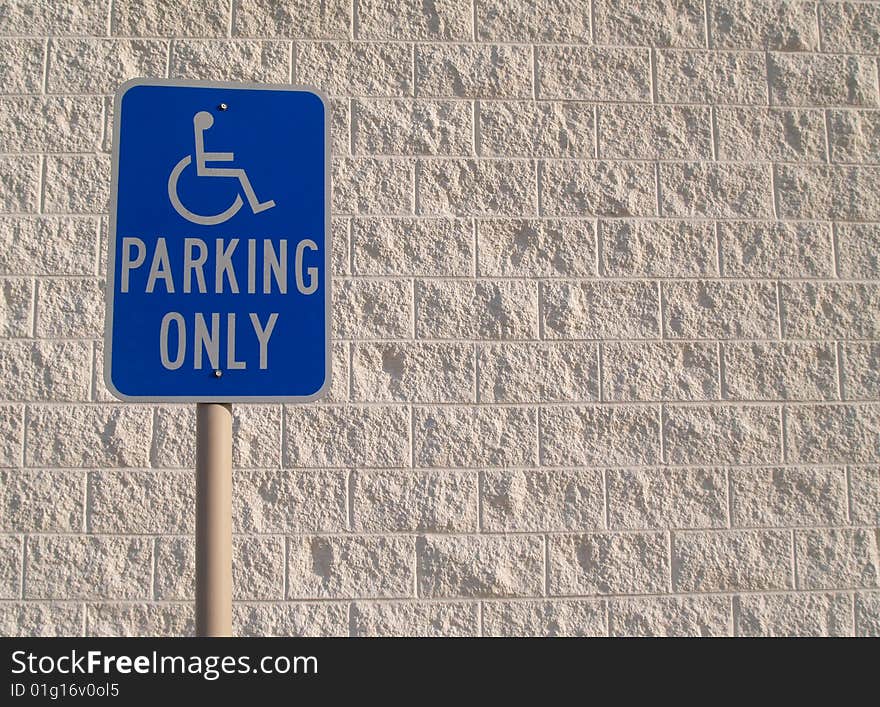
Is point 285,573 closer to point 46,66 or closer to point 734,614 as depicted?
point 734,614

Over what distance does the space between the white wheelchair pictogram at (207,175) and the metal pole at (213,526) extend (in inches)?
15.5

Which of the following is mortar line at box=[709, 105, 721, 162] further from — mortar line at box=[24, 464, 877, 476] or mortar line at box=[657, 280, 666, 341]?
mortar line at box=[24, 464, 877, 476]

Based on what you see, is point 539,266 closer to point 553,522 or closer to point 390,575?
point 553,522

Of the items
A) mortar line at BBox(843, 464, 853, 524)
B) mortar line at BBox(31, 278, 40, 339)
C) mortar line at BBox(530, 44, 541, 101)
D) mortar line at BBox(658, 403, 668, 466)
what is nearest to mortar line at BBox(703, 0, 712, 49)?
mortar line at BBox(530, 44, 541, 101)

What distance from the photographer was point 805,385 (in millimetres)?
3939

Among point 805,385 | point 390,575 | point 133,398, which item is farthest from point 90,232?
point 805,385

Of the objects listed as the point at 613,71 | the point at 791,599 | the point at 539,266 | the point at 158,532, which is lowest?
the point at 791,599

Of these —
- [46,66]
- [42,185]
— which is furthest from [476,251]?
[46,66]

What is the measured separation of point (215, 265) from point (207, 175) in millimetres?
216

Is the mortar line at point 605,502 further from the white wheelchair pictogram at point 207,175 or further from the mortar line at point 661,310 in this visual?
the white wheelchair pictogram at point 207,175

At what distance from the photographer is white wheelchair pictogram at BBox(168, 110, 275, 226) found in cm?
208

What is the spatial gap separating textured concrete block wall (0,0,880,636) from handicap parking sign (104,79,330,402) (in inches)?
62.7

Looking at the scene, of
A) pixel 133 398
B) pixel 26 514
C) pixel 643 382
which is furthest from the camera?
pixel 643 382

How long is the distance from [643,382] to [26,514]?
2.35 m
